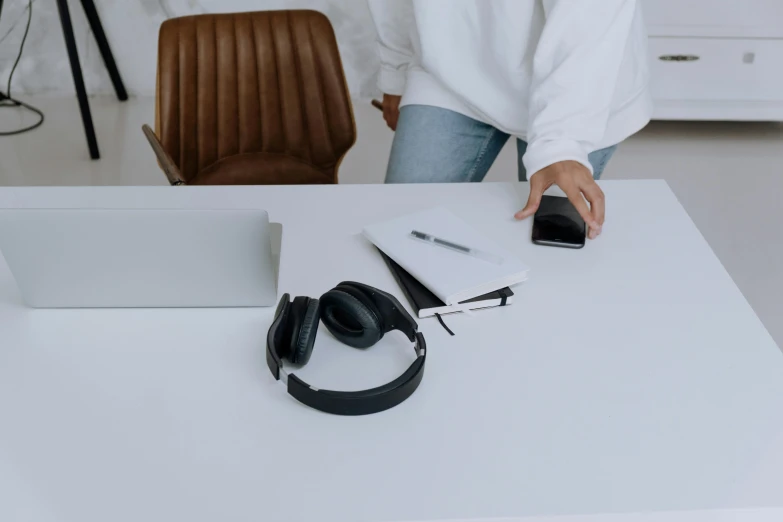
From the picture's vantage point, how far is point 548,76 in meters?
1.11

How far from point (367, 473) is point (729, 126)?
2921 millimetres

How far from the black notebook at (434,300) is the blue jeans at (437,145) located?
48 cm

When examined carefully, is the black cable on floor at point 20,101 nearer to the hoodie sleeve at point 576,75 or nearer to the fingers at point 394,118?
the fingers at point 394,118

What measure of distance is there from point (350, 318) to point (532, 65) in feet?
2.09

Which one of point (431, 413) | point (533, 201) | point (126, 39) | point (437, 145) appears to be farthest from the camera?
point (126, 39)

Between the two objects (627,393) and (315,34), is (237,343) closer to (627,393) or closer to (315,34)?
(627,393)

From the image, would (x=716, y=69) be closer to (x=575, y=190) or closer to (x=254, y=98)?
(x=254, y=98)

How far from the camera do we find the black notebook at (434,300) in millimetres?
872

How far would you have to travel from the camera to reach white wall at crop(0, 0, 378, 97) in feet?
9.84

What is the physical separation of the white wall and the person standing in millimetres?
1637

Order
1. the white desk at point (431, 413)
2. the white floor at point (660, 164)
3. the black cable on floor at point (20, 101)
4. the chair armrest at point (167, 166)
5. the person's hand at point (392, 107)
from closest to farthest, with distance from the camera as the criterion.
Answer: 1. the white desk at point (431, 413)
2. the chair armrest at point (167, 166)
3. the person's hand at point (392, 107)
4. the white floor at point (660, 164)
5. the black cable on floor at point (20, 101)

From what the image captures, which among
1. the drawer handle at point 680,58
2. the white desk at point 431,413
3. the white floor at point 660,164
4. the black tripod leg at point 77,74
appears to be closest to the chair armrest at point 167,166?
the white desk at point 431,413

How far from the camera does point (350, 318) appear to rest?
31.7 inches

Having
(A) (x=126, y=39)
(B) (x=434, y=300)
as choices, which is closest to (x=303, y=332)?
(B) (x=434, y=300)
